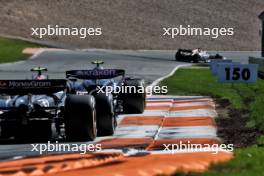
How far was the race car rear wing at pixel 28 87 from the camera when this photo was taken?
530 inches

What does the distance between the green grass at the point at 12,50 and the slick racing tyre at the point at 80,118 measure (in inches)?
1256

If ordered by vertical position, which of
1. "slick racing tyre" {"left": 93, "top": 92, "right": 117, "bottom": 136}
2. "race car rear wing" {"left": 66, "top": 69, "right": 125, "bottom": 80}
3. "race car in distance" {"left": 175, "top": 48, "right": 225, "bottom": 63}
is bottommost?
"slick racing tyre" {"left": 93, "top": 92, "right": 117, "bottom": 136}

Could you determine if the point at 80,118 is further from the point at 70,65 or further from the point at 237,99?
the point at 70,65

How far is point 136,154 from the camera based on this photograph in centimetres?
973

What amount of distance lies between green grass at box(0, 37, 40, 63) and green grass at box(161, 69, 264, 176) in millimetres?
12591

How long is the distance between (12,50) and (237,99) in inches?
1255

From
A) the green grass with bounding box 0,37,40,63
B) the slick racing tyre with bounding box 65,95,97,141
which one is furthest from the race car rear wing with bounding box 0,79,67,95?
the green grass with bounding box 0,37,40,63

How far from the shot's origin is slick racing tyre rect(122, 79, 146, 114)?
56.4 ft

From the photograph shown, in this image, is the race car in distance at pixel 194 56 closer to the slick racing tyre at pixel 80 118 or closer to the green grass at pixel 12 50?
the green grass at pixel 12 50

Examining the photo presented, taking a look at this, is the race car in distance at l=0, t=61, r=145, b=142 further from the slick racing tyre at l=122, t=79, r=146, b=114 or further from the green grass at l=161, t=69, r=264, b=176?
the green grass at l=161, t=69, r=264, b=176

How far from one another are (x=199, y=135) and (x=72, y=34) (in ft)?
189

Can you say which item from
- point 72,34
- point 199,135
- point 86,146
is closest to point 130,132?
point 199,135

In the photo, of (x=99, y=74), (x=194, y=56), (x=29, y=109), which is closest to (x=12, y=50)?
(x=194, y=56)

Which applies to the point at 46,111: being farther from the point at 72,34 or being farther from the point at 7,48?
the point at 72,34
